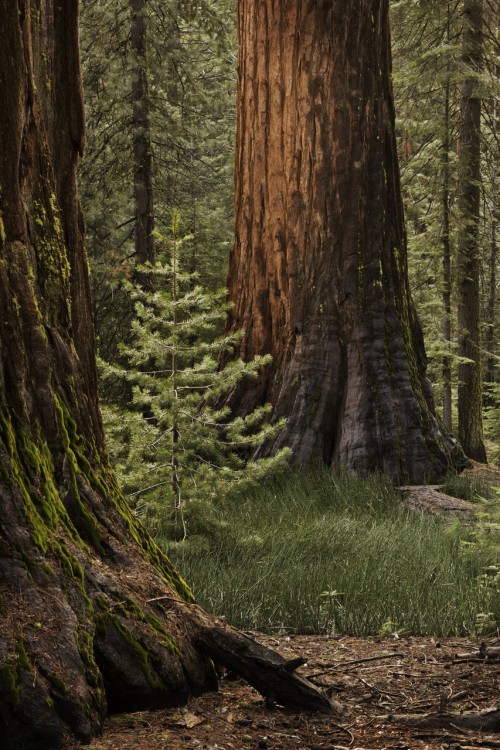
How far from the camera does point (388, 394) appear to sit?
8.75m

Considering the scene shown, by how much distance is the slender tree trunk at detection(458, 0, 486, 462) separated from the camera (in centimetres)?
1391

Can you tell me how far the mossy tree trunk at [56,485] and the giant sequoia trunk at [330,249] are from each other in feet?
17.2

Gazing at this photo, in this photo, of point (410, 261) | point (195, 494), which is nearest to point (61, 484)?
point (195, 494)

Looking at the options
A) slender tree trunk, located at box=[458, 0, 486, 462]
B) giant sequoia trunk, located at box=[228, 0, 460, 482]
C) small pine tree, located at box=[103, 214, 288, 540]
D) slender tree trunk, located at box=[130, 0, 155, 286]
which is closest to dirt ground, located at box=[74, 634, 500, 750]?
small pine tree, located at box=[103, 214, 288, 540]

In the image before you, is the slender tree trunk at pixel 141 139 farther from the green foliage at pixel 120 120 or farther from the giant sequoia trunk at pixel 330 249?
the giant sequoia trunk at pixel 330 249

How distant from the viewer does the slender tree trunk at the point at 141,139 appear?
41.9ft

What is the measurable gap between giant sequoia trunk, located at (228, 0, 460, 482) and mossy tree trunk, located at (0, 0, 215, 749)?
523 centimetres

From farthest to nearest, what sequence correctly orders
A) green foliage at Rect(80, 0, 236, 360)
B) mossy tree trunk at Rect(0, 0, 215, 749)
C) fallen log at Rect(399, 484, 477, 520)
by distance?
green foliage at Rect(80, 0, 236, 360), fallen log at Rect(399, 484, 477, 520), mossy tree trunk at Rect(0, 0, 215, 749)

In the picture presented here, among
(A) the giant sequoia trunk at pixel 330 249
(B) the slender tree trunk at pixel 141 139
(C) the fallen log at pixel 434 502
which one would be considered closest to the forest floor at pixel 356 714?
(C) the fallen log at pixel 434 502

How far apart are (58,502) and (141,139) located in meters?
10.6

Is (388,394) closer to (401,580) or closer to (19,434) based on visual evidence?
(401,580)

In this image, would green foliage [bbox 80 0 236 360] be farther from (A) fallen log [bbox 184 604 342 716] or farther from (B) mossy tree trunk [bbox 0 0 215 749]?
(A) fallen log [bbox 184 604 342 716]

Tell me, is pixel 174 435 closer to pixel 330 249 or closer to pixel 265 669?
pixel 265 669

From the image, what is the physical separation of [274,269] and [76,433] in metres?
6.23
